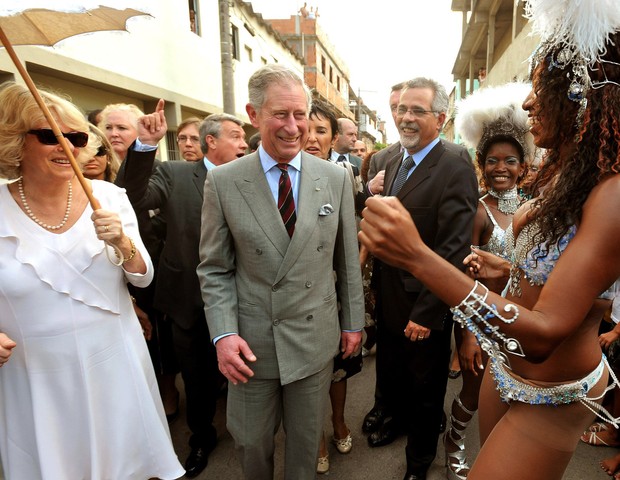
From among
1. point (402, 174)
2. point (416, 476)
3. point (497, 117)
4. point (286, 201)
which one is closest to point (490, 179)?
point (497, 117)

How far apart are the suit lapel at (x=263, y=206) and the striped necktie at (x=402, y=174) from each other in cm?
106

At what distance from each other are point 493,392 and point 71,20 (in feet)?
8.26

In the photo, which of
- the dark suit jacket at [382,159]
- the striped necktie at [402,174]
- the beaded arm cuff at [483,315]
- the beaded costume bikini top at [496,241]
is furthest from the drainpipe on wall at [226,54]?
the beaded arm cuff at [483,315]

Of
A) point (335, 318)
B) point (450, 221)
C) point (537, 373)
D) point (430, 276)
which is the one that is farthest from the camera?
point (450, 221)

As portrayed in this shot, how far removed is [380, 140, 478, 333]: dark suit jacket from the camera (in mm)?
2184

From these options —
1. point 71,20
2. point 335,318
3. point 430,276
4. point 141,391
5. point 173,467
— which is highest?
point 71,20

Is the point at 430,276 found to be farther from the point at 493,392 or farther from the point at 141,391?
the point at 141,391

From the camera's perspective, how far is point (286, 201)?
188cm

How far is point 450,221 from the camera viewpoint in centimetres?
221

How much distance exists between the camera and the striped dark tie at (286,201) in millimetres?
1848

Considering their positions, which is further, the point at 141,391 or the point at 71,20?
the point at 141,391

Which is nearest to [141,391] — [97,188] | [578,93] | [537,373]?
[97,188]

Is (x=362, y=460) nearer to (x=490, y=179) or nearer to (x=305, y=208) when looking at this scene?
(x=305, y=208)

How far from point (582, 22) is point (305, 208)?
120 cm
